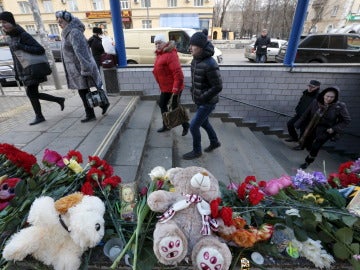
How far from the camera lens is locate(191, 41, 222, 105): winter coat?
2.84 m

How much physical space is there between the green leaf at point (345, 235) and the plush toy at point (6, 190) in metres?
2.02

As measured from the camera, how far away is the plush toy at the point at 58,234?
112 centimetres

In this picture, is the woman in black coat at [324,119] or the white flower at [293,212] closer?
the white flower at [293,212]

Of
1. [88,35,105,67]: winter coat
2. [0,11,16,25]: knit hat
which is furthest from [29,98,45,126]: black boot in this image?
[88,35,105,67]: winter coat

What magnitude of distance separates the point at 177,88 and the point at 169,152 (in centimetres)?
100

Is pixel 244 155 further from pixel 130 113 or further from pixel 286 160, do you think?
pixel 130 113

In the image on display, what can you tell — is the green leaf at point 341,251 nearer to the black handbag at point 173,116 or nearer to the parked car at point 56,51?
the black handbag at point 173,116

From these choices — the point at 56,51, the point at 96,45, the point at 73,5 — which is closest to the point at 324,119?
→ the point at 96,45

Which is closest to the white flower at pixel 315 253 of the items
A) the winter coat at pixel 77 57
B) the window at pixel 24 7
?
the winter coat at pixel 77 57

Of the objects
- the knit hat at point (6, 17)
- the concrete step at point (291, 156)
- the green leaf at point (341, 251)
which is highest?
the knit hat at point (6, 17)

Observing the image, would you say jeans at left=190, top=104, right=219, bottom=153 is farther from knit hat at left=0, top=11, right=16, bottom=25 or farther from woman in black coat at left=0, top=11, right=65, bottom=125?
knit hat at left=0, top=11, right=16, bottom=25

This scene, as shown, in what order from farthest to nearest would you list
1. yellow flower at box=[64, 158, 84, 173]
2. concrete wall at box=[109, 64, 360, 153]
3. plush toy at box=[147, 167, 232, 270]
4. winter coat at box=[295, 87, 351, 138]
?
concrete wall at box=[109, 64, 360, 153] < winter coat at box=[295, 87, 351, 138] < yellow flower at box=[64, 158, 84, 173] < plush toy at box=[147, 167, 232, 270]

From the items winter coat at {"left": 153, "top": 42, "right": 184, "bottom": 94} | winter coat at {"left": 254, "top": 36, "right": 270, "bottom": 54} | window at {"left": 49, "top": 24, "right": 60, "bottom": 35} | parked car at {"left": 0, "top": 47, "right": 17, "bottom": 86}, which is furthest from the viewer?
window at {"left": 49, "top": 24, "right": 60, "bottom": 35}

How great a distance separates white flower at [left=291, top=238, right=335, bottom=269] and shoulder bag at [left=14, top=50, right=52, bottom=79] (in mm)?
3767
